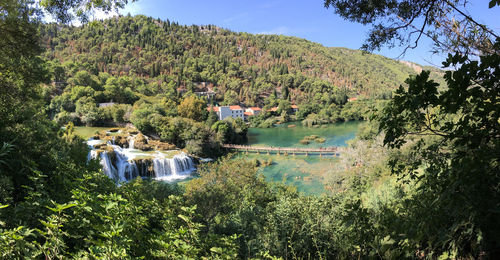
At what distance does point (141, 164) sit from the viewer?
19641mm

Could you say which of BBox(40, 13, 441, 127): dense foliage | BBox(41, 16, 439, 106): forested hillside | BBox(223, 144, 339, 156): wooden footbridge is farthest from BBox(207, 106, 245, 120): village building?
BBox(223, 144, 339, 156): wooden footbridge

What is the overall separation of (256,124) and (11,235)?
180 ft

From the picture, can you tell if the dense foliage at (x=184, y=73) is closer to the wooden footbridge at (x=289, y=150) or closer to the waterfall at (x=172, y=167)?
the wooden footbridge at (x=289, y=150)

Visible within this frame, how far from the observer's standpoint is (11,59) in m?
5.54

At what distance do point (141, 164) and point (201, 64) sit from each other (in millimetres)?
90018

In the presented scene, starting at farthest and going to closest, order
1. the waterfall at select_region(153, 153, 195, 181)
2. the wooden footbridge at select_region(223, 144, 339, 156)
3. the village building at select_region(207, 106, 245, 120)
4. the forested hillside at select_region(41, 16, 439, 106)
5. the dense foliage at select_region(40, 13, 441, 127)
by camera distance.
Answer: the forested hillside at select_region(41, 16, 439, 106) → the village building at select_region(207, 106, 245, 120) → the dense foliage at select_region(40, 13, 441, 127) → the wooden footbridge at select_region(223, 144, 339, 156) → the waterfall at select_region(153, 153, 195, 181)

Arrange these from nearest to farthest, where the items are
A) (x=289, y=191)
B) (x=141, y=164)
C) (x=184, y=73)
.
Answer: (x=289, y=191), (x=141, y=164), (x=184, y=73)

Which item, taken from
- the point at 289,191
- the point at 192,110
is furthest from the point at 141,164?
the point at 192,110

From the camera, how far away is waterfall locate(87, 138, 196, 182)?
723 inches

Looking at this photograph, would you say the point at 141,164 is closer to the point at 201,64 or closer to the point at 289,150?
the point at 289,150

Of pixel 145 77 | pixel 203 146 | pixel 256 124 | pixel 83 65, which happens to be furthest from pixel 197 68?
pixel 203 146

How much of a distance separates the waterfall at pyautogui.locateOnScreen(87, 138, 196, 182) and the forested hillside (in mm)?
41262

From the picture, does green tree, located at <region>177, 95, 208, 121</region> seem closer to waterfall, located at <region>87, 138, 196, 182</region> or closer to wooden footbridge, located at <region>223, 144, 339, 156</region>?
wooden footbridge, located at <region>223, 144, 339, 156</region>

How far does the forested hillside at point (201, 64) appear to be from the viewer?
271 feet
